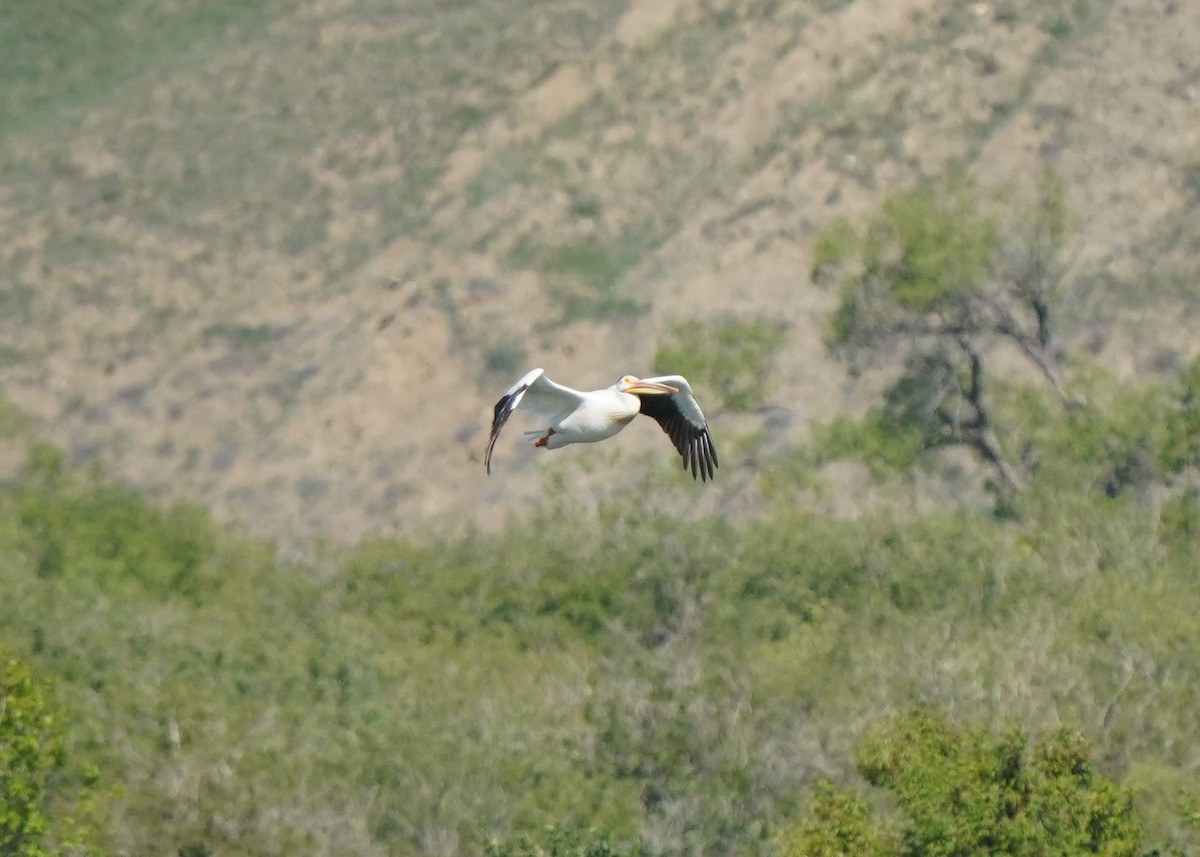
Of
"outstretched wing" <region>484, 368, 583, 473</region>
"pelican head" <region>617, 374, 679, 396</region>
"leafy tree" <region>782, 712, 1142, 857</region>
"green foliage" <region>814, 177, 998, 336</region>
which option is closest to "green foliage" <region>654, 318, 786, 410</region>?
"green foliage" <region>814, 177, 998, 336</region>

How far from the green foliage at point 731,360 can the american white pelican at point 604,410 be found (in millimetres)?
26520

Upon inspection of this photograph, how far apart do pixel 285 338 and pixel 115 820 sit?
34450mm

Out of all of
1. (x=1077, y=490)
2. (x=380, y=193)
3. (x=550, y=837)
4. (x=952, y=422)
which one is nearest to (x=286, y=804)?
(x=550, y=837)

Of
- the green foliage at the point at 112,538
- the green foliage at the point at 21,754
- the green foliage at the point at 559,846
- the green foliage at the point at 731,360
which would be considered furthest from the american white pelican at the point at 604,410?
the green foliage at the point at 112,538

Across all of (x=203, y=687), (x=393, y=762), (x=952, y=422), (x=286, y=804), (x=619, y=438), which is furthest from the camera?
(x=619, y=438)

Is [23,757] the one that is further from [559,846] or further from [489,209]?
[489,209]

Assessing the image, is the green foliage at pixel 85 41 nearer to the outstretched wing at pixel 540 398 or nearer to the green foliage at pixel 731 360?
the green foliage at pixel 731 360

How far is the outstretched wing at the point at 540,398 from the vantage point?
57.4 ft

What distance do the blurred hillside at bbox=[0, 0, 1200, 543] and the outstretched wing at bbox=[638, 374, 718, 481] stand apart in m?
30.5

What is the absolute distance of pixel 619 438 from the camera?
54094mm

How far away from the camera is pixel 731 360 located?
47781 millimetres

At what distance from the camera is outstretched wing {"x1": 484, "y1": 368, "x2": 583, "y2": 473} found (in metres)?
17.5

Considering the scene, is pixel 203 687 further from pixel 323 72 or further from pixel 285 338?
pixel 323 72

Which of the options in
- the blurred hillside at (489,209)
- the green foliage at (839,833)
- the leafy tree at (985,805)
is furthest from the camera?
the blurred hillside at (489,209)
